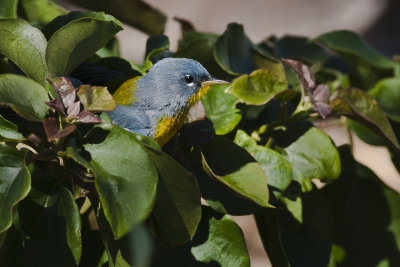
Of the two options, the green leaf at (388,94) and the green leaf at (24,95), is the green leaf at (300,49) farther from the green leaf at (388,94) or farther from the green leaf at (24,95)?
the green leaf at (24,95)

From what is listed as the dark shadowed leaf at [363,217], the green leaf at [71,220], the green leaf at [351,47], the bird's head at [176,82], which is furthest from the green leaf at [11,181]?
the green leaf at [351,47]

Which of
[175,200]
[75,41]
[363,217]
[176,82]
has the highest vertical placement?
[75,41]

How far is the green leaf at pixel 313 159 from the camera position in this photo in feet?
4.19

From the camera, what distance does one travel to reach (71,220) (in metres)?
1.01

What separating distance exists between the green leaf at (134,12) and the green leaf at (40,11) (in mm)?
149

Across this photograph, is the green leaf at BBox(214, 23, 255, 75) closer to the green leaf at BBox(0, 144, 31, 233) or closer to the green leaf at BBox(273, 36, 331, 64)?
the green leaf at BBox(273, 36, 331, 64)

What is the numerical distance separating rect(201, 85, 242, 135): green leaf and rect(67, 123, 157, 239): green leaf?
371 millimetres

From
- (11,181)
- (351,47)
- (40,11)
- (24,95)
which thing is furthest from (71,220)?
(351,47)

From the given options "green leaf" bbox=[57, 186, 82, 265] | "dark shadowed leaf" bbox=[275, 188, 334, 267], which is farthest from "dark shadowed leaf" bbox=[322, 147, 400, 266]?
"green leaf" bbox=[57, 186, 82, 265]

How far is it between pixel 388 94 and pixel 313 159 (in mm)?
531

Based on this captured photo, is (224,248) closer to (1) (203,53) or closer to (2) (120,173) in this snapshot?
(2) (120,173)

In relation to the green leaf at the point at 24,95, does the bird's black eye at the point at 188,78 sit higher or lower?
lower

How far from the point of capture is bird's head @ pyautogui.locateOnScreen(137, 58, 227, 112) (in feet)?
4.76

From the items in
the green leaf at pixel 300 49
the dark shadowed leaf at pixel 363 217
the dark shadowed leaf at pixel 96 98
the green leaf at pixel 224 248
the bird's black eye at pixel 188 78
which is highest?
the dark shadowed leaf at pixel 96 98
